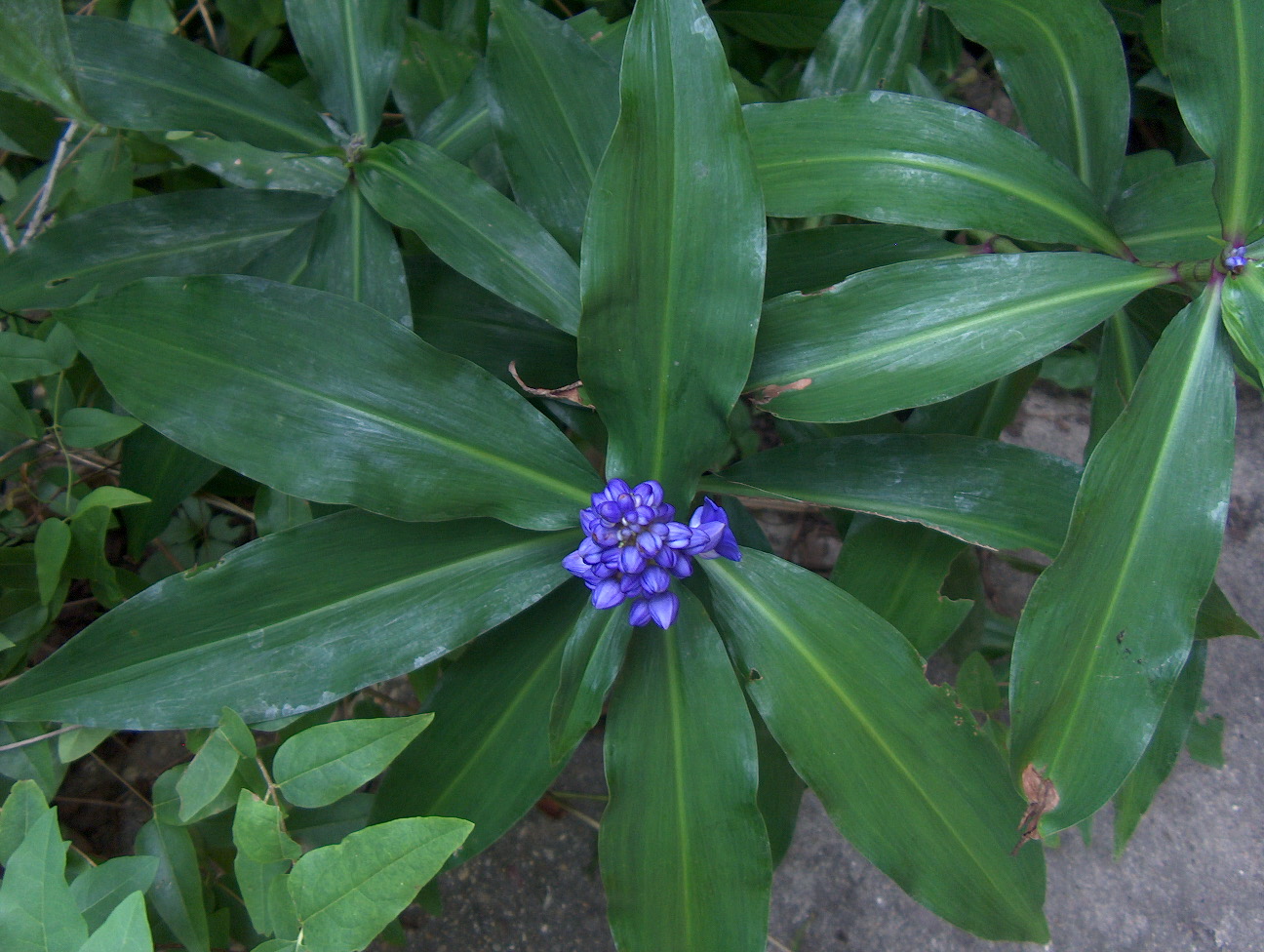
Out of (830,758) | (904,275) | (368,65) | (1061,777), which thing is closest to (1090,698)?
(1061,777)

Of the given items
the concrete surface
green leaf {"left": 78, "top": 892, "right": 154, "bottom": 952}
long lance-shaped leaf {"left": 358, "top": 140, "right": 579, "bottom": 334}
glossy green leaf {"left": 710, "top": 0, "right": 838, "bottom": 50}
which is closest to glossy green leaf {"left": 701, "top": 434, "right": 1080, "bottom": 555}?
long lance-shaped leaf {"left": 358, "top": 140, "right": 579, "bottom": 334}

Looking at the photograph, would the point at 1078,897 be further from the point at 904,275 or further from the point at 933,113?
the point at 933,113

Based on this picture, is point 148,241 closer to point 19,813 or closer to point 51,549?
point 51,549

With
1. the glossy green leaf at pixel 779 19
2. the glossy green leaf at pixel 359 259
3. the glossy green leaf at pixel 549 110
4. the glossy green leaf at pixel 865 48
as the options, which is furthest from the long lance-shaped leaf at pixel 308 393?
the glossy green leaf at pixel 779 19

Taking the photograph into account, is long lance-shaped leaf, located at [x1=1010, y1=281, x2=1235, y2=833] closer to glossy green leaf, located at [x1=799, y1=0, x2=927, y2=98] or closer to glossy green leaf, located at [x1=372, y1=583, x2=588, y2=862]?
glossy green leaf, located at [x1=372, y1=583, x2=588, y2=862]

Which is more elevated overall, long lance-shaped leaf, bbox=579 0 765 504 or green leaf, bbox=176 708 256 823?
long lance-shaped leaf, bbox=579 0 765 504

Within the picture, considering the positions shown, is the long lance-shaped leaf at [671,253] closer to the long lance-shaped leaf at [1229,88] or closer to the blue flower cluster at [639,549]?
the blue flower cluster at [639,549]
